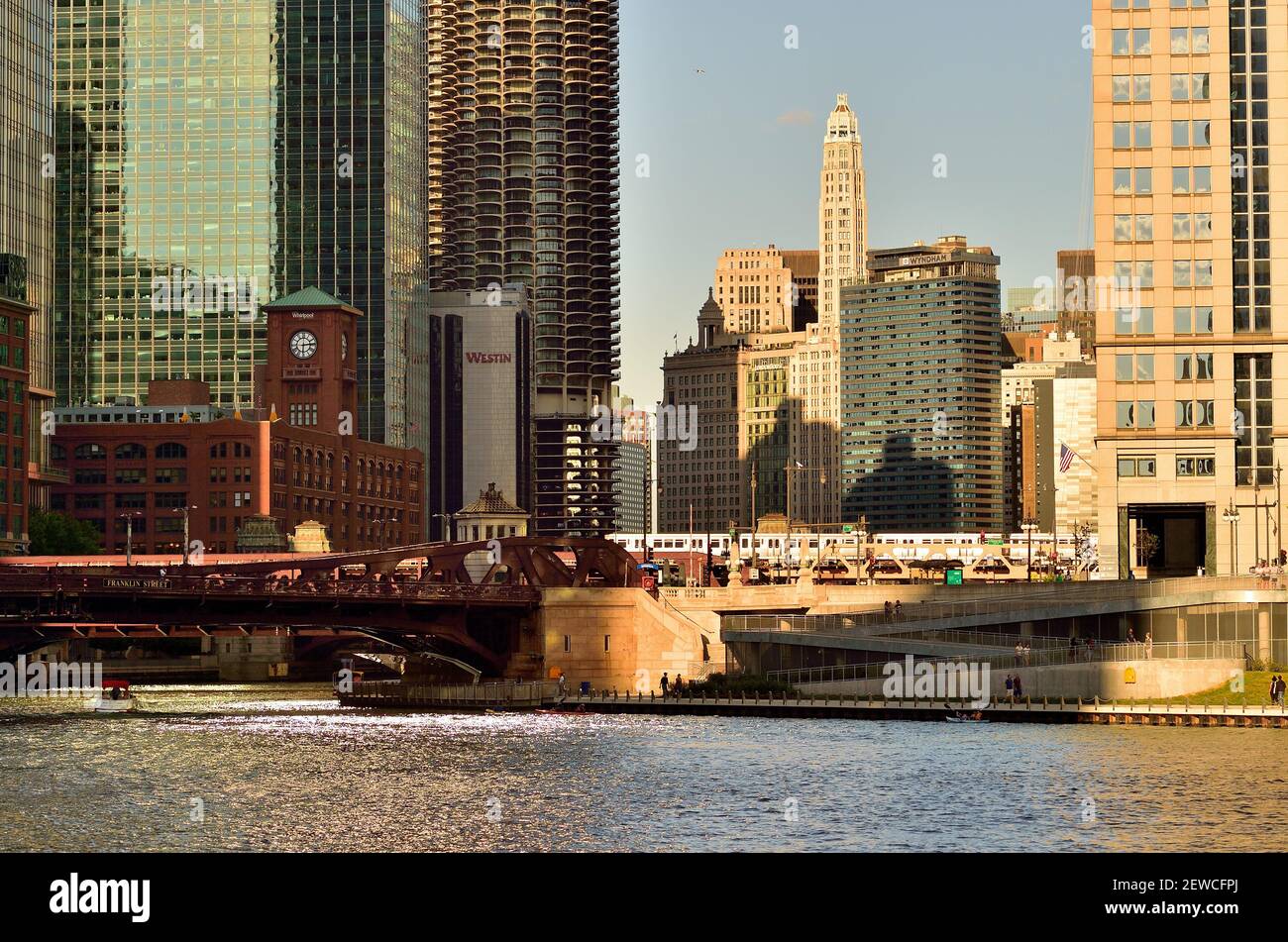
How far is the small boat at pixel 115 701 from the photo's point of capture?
133 m

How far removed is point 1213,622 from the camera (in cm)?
12656

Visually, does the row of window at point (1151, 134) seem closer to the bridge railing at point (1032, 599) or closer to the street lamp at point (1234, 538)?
the street lamp at point (1234, 538)

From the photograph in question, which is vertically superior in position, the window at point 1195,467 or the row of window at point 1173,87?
the row of window at point 1173,87

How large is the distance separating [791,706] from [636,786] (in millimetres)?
40517

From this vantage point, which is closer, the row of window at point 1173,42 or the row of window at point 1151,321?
the row of window at point 1173,42

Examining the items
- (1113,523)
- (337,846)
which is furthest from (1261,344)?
(337,846)

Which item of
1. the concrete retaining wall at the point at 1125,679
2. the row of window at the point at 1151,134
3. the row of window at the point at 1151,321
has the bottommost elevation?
the concrete retaining wall at the point at 1125,679

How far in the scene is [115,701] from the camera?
14150cm

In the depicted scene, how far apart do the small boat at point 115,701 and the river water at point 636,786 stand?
1416 cm

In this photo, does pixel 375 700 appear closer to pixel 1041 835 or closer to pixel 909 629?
pixel 909 629

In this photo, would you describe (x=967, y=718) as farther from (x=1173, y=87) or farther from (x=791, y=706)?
(x=1173, y=87)

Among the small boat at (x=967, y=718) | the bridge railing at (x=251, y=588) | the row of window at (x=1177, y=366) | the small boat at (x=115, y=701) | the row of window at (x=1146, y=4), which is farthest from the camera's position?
the row of window at (x=1177, y=366)

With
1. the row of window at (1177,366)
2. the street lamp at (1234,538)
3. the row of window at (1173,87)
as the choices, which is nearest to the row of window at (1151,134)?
the row of window at (1173,87)

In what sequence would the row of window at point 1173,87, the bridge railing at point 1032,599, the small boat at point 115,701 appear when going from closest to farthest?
the bridge railing at point 1032,599 < the small boat at point 115,701 < the row of window at point 1173,87
